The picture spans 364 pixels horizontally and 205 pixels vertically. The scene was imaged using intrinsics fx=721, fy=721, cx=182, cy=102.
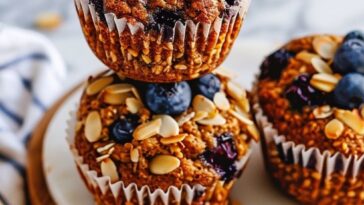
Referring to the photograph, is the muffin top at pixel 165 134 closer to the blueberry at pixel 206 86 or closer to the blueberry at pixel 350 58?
the blueberry at pixel 206 86

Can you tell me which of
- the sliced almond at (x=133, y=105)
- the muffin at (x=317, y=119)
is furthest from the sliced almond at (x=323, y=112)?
the sliced almond at (x=133, y=105)

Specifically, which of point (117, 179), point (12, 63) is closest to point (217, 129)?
point (117, 179)

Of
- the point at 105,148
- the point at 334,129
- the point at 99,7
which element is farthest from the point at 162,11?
the point at 334,129

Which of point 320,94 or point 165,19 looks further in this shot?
point 320,94

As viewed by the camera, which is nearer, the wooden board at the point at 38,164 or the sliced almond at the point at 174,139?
the sliced almond at the point at 174,139

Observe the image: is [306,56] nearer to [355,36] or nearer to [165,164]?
[355,36]

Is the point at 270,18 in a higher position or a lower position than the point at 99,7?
lower
